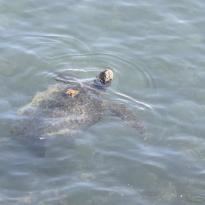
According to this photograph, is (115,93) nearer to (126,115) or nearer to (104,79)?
(104,79)

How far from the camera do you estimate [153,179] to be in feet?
33.3

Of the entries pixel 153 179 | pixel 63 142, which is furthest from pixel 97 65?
pixel 153 179

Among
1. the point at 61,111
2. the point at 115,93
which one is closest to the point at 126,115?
the point at 115,93

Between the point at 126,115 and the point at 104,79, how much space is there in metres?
0.97

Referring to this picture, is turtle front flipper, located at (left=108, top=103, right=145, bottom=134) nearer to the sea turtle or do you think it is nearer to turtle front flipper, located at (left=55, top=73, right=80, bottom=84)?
the sea turtle

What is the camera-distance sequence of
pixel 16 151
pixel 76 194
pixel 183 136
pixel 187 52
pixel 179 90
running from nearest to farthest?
pixel 76 194, pixel 16 151, pixel 183 136, pixel 179 90, pixel 187 52

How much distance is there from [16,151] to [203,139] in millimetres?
3426

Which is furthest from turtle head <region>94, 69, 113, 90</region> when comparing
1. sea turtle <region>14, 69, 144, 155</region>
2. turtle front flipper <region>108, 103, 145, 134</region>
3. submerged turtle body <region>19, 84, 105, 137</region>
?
turtle front flipper <region>108, 103, 145, 134</region>

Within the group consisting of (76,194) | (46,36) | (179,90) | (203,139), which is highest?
(46,36)

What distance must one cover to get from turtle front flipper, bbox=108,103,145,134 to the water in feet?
0.39

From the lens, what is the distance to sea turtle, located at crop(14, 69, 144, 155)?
10344 mm

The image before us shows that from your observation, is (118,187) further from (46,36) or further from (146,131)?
(46,36)

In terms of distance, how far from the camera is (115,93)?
38.9 feet

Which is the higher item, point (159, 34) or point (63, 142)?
point (159, 34)
